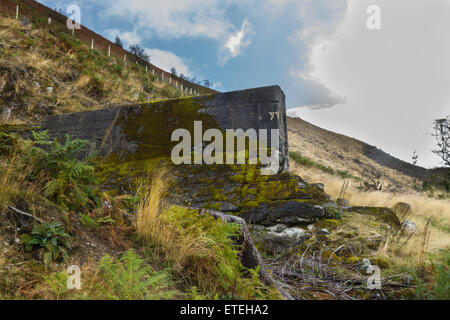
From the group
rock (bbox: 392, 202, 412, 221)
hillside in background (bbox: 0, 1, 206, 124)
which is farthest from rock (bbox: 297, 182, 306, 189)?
hillside in background (bbox: 0, 1, 206, 124)

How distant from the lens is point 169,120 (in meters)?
4.89

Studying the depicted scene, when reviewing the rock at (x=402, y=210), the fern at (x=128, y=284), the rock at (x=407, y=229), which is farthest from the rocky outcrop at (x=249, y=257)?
the rock at (x=402, y=210)

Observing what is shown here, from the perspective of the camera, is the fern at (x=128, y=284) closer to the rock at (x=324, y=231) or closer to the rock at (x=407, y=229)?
the rock at (x=324, y=231)

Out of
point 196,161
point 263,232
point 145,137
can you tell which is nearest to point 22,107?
point 145,137

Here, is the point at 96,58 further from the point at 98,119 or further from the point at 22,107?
the point at 98,119

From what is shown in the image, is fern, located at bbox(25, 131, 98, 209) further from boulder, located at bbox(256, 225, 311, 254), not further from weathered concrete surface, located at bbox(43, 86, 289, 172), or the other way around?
weathered concrete surface, located at bbox(43, 86, 289, 172)

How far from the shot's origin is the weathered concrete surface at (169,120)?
4395 mm

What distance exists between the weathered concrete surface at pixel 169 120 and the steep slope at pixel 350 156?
48.0ft

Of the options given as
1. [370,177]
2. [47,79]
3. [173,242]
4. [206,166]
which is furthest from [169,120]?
[370,177]

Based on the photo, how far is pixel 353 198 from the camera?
615 centimetres

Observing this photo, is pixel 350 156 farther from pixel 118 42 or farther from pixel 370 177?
pixel 118 42

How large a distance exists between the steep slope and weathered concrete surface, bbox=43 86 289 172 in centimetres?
1464

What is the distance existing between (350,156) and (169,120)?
22947mm
